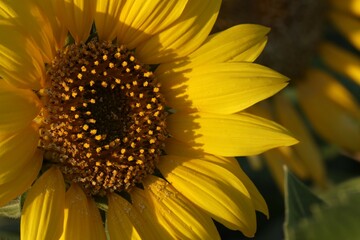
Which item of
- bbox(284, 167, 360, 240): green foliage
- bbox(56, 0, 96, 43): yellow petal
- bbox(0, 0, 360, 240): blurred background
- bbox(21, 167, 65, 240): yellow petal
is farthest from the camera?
bbox(0, 0, 360, 240): blurred background

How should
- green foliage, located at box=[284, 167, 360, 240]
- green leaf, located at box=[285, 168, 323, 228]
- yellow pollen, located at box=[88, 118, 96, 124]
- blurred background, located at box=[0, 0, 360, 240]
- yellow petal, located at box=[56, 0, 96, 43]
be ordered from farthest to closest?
blurred background, located at box=[0, 0, 360, 240] → yellow pollen, located at box=[88, 118, 96, 124] → yellow petal, located at box=[56, 0, 96, 43] → green leaf, located at box=[285, 168, 323, 228] → green foliage, located at box=[284, 167, 360, 240]

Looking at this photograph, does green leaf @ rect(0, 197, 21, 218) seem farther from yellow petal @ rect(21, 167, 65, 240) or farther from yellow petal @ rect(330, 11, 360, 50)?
yellow petal @ rect(330, 11, 360, 50)

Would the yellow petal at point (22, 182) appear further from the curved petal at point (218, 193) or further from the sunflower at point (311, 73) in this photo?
the sunflower at point (311, 73)

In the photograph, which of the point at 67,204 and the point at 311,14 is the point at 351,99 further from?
the point at 67,204

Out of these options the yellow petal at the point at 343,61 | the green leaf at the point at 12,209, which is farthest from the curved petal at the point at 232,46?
the yellow petal at the point at 343,61

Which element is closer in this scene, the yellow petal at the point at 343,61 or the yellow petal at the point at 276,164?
the yellow petal at the point at 276,164

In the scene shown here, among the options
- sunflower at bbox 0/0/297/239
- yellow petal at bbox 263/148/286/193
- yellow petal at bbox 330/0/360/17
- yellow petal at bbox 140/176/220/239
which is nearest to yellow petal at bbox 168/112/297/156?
sunflower at bbox 0/0/297/239
